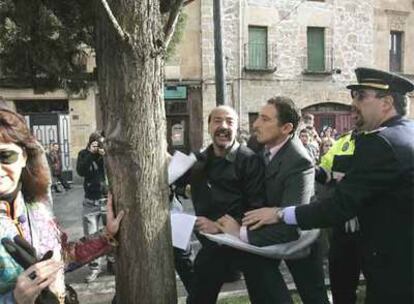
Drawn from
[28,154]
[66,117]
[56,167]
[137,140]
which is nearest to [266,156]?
[137,140]

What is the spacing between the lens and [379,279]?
2.76 metres

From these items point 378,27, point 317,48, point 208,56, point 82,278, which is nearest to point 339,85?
point 317,48

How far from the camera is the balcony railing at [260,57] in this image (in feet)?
67.7

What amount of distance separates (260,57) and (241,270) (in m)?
18.3

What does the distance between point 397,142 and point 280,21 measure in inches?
754

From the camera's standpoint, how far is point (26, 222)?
2.04 meters

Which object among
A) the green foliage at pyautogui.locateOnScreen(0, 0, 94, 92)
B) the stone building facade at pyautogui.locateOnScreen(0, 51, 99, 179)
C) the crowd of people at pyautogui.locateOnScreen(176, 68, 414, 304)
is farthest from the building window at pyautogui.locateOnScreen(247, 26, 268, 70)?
the crowd of people at pyautogui.locateOnScreen(176, 68, 414, 304)

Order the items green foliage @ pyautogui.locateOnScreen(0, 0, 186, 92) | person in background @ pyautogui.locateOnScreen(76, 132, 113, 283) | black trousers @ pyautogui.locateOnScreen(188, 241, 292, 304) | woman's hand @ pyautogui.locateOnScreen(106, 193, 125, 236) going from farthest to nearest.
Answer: person in background @ pyautogui.locateOnScreen(76, 132, 113, 283)
green foliage @ pyautogui.locateOnScreen(0, 0, 186, 92)
black trousers @ pyautogui.locateOnScreen(188, 241, 292, 304)
woman's hand @ pyautogui.locateOnScreen(106, 193, 125, 236)

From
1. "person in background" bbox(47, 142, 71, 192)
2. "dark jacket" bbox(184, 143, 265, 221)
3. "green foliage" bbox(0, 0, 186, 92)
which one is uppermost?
"green foliage" bbox(0, 0, 186, 92)

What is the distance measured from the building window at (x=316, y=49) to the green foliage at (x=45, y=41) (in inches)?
589

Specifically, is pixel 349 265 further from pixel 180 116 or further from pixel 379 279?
pixel 180 116

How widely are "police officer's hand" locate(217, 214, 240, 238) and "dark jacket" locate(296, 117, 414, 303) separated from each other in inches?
21.9

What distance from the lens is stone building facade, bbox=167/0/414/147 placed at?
65.8 feet

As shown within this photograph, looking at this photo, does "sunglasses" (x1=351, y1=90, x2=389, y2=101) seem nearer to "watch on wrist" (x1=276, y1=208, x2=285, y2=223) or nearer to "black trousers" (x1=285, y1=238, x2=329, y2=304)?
"watch on wrist" (x1=276, y1=208, x2=285, y2=223)
